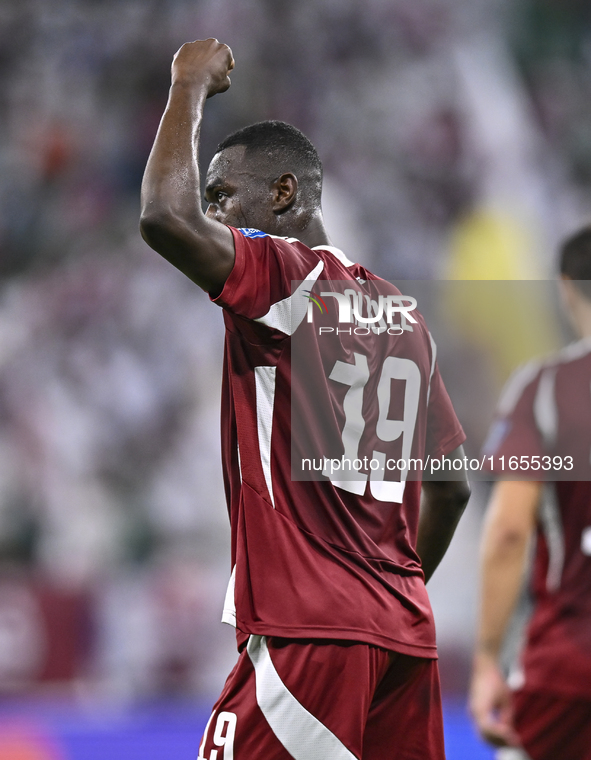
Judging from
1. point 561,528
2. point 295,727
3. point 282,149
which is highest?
point 282,149

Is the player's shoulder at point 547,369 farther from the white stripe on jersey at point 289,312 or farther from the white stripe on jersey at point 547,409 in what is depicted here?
the white stripe on jersey at point 289,312

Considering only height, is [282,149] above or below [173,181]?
above

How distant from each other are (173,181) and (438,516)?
1304 mm

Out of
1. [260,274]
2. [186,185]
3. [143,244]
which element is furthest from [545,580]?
[143,244]

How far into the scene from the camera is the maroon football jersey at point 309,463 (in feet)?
6.73

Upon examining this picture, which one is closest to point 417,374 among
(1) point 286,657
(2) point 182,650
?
(1) point 286,657

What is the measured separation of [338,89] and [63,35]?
2707mm

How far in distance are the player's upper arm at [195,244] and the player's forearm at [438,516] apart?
1040 millimetres

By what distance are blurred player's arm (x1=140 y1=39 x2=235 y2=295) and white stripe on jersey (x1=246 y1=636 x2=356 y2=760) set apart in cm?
87

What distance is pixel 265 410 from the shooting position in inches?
83.7

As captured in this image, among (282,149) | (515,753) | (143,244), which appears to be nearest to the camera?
(515,753)

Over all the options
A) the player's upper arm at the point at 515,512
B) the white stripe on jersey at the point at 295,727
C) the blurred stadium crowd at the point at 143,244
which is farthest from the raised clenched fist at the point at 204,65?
the blurred stadium crowd at the point at 143,244

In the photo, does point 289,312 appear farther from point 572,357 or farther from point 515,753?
point 515,753

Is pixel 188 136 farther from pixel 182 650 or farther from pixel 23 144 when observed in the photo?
pixel 23 144
